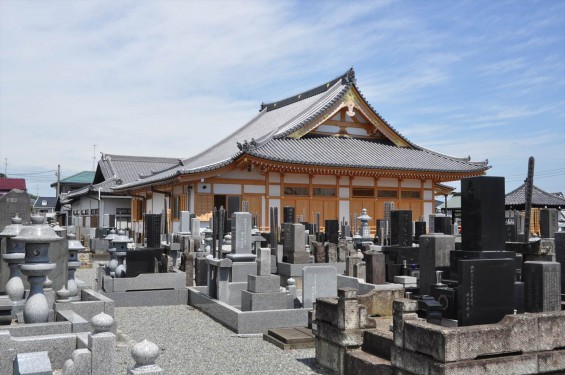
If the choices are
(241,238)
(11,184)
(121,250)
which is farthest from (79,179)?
(241,238)

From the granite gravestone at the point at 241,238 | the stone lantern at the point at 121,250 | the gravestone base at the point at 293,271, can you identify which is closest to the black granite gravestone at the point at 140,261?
the stone lantern at the point at 121,250

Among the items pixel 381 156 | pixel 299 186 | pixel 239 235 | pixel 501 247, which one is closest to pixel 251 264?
pixel 239 235

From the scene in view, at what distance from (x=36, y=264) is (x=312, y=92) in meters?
27.4

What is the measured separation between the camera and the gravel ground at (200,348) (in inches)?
257

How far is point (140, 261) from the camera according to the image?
11.9 meters

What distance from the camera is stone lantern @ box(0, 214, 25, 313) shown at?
7.51 meters

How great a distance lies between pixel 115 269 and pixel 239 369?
20.4 feet

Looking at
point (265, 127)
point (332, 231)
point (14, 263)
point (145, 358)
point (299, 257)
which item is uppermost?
point (265, 127)

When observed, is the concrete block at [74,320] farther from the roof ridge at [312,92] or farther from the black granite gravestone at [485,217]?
the roof ridge at [312,92]

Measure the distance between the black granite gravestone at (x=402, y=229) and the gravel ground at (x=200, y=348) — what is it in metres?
6.75

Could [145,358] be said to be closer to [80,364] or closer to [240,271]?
[80,364]

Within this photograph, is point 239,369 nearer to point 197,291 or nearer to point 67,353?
point 67,353

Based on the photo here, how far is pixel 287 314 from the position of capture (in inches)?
344

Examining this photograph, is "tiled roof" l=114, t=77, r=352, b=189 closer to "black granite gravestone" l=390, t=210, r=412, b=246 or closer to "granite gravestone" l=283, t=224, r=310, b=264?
"granite gravestone" l=283, t=224, r=310, b=264
